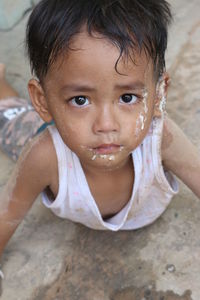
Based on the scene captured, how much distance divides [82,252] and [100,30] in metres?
0.89

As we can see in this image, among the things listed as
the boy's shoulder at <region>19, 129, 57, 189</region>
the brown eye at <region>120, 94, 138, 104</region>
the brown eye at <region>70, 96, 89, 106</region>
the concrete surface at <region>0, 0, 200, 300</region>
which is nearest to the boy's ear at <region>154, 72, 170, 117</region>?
the brown eye at <region>120, 94, 138, 104</region>

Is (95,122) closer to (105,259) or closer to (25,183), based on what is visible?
(25,183)

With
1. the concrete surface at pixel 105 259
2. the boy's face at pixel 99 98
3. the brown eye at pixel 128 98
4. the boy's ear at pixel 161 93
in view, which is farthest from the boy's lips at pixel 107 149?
the concrete surface at pixel 105 259

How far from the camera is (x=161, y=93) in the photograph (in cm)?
133

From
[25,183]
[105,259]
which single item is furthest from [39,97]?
[105,259]

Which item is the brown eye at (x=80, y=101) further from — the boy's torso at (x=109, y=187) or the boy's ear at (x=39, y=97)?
the boy's torso at (x=109, y=187)

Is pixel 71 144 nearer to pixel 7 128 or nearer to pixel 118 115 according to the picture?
pixel 118 115

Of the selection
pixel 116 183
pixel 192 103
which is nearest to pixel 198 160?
pixel 116 183

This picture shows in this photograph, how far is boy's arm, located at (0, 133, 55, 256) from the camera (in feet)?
4.72

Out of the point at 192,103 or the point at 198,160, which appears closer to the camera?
the point at 198,160

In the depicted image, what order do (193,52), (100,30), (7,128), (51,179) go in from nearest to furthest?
(100,30) < (51,179) < (7,128) < (193,52)

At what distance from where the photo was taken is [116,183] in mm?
1552

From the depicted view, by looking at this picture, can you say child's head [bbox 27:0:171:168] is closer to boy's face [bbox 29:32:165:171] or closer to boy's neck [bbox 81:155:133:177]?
boy's face [bbox 29:32:165:171]

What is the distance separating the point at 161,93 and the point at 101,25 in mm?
346
